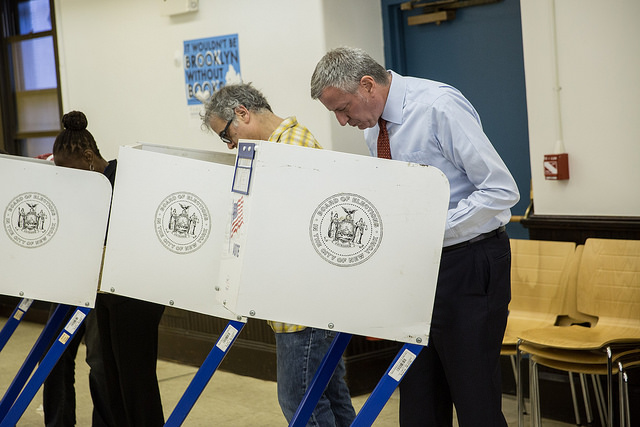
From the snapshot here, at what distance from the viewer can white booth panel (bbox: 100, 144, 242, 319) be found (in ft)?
8.00

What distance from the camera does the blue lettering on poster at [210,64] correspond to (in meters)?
4.80

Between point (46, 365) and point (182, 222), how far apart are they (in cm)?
81

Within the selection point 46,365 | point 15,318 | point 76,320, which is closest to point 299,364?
point 76,320

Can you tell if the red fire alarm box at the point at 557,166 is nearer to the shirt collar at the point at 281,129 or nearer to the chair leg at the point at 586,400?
the chair leg at the point at 586,400

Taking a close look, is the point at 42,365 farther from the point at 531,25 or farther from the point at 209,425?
the point at 531,25

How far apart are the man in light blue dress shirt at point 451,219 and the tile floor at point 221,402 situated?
1.72m

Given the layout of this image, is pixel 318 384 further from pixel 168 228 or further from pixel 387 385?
pixel 168 228

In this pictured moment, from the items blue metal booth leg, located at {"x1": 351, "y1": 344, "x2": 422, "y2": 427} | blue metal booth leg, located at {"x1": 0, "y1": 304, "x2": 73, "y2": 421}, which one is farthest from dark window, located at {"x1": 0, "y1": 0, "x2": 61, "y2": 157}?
blue metal booth leg, located at {"x1": 351, "y1": 344, "x2": 422, "y2": 427}

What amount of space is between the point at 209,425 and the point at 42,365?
1.39m

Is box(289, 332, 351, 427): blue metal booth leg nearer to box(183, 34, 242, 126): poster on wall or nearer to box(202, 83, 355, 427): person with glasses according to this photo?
box(202, 83, 355, 427): person with glasses

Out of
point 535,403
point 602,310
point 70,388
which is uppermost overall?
point 602,310

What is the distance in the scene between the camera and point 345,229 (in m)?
1.94

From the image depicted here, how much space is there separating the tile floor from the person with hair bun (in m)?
0.97

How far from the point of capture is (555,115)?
378cm
